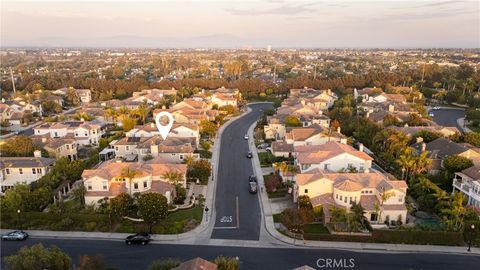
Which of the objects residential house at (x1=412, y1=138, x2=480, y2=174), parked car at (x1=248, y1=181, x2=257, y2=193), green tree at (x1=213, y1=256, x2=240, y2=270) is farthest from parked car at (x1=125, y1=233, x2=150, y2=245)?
residential house at (x1=412, y1=138, x2=480, y2=174)

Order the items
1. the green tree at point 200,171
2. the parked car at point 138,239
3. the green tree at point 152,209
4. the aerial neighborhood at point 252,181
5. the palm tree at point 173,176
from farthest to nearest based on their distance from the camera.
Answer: the green tree at point 200,171 → the palm tree at point 173,176 → the aerial neighborhood at point 252,181 → the green tree at point 152,209 → the parked car at point 138,239

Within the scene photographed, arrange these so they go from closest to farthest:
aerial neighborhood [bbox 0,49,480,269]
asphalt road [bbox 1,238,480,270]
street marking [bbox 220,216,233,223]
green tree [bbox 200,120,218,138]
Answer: asphalt road [bbox 1,238,480,270] < aerial neighborhood [bbox 0,49,480,269] < street marking [bbox 220,216,233,223] < green tree [bbox 200,120,218,138]

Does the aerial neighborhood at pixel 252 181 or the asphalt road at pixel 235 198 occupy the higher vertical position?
the aerial neighborhood at pixel 252 181

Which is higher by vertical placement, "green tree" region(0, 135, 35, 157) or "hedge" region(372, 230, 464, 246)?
A: "green tree" region(0, 135, 35, 157)

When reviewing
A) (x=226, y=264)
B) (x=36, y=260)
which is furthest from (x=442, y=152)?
(x=36, y=260)

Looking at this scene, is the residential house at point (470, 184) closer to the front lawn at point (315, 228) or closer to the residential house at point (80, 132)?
the front lawn at point (315, 228)

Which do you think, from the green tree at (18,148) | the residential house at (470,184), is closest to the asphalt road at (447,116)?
the residential house at (470,184)

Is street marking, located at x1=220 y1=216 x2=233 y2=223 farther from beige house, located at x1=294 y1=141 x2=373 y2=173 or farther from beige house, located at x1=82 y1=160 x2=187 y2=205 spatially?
beige house, located at x1=294 y1=141 x2=373 y2=173
